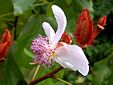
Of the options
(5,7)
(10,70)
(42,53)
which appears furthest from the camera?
(5,7)

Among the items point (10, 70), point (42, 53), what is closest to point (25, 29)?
point (10, 70)

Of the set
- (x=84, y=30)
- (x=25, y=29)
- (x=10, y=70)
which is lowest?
(x=10, y=70)

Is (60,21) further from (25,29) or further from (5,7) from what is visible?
(5,7)

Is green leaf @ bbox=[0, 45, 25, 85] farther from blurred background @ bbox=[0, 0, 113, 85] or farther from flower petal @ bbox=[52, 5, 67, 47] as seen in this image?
flower petal @ bbox=[52, 5, 67, 47]

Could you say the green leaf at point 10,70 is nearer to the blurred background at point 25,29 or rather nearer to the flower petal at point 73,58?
the blurred background at point 25,29

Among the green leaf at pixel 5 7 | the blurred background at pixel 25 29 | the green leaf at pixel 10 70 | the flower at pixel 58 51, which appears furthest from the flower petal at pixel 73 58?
the green leaf at pixel 5 7

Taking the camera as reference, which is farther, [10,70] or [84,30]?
[10,70]

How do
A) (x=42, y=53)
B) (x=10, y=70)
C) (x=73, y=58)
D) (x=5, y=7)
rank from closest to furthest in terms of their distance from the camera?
(x=73, y=58), (x=42, y=53), (x=10, y=70), (x=5, y=7)
